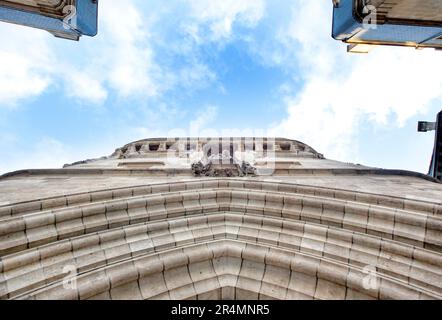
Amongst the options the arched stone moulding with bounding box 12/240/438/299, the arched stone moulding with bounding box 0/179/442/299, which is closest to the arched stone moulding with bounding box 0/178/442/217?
the arched stone moulding with bounding box 0/179/442/299

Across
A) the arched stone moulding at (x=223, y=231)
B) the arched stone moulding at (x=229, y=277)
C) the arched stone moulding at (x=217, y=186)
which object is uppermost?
the arched stone moulding at (x=217, y=186)

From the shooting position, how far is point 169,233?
21.1 feet

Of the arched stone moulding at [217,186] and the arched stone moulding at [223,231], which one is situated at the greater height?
the arched stone moulding at [217,186]

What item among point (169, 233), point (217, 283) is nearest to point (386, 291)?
point (217, 283)

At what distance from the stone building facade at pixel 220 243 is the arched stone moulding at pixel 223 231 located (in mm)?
19

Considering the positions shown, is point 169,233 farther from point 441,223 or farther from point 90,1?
point 90,1

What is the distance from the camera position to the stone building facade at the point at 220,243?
4934mm

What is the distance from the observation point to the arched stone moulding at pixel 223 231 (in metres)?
4.91

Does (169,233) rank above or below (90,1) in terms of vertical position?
below

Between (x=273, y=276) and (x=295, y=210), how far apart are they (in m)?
1.74

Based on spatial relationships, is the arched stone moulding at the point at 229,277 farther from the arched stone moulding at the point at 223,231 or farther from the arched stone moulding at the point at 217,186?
the arched stone moulding at the point at 217,186

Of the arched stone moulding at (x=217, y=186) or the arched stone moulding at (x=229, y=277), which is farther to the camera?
the arched stone moulding at (x=217, y=186)

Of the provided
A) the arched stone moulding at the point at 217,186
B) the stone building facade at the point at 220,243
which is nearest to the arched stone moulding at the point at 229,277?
the stone building facade at the point at 220,243

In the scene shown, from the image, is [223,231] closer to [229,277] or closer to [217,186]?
[229,277]
